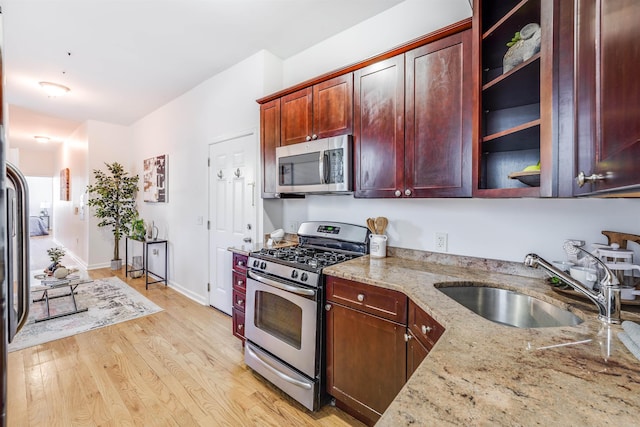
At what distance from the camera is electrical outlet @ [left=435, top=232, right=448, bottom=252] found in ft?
6.38

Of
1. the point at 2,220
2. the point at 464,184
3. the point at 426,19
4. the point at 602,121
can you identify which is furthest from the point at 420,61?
the point at 2,220

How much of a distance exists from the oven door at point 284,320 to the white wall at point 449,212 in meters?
0.85

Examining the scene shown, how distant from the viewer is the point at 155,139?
15.7 feet

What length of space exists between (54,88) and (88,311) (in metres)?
2.95

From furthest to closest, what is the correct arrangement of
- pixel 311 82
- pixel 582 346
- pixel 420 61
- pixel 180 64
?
pixel 180 64 → pixel 311 82 → pixel 420 61 → pixel 582 346

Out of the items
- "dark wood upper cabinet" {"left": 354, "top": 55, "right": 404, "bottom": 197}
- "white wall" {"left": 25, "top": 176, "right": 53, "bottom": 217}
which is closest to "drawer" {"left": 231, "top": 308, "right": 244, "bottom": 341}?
"dark wood upper cabinet" {"left": 354, "top": 55, "right": 404, "bottom": 197}

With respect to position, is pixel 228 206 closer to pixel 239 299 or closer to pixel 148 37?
pixel 239 299

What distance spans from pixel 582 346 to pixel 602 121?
0.65 metres

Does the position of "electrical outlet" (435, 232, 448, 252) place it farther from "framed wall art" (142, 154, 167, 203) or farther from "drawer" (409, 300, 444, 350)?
"framed wall art" (142, 154, 167, 203)

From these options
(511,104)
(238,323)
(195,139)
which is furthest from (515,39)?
(195,139)

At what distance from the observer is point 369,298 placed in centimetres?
156

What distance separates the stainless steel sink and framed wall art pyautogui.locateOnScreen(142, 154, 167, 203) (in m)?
4.43

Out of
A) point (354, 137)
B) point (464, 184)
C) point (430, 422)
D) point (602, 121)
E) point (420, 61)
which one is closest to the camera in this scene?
point (430, 422)

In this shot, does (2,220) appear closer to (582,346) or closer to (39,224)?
(582,346)
